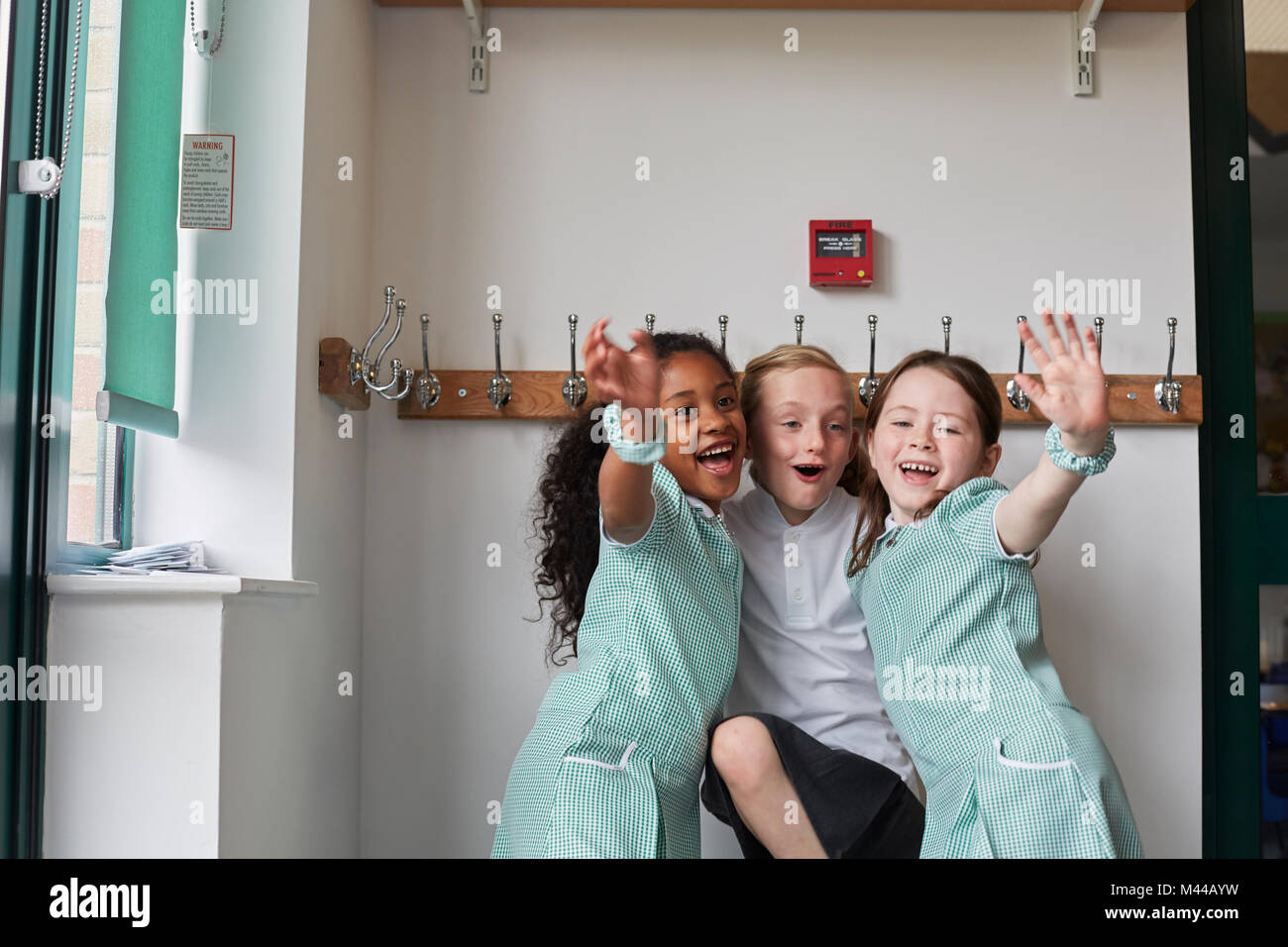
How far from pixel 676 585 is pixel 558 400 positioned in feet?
1.80

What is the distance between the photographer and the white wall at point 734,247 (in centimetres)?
199

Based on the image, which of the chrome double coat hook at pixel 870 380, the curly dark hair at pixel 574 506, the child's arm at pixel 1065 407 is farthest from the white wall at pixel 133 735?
the chrome double coat hook at pixel 870 380

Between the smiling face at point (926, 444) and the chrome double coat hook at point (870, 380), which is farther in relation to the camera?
the chrome double coat hook at point (870, 380)

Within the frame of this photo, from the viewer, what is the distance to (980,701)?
1.47 meters

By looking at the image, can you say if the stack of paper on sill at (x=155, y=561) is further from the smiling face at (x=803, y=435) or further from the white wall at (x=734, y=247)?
the smiling face at (x=803, y=435)

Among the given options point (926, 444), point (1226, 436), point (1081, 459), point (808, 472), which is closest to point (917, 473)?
point (926, 444)

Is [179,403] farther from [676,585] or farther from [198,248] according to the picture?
[676,585]

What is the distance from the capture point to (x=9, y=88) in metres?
1.26

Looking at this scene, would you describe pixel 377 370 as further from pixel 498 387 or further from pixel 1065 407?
pixel 1065 407

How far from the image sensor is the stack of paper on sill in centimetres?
137

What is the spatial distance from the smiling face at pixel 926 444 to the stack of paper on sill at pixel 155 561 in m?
0.94

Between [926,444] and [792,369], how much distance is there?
0.23 m
